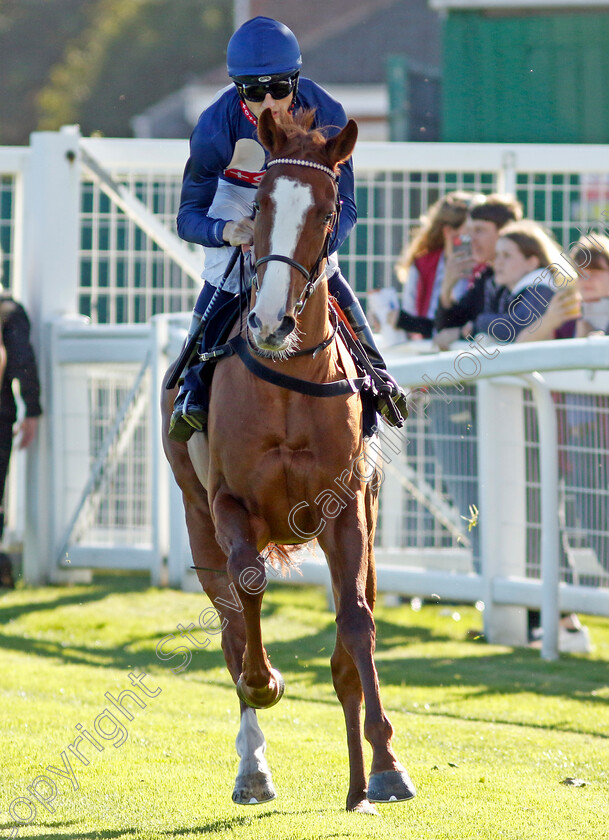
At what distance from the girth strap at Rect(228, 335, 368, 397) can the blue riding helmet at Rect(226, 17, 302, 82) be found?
952 millimetres

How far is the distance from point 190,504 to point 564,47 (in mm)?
14115

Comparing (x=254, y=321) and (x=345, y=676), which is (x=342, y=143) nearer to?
(x=254, y=321)

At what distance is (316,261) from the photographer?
4.17 m

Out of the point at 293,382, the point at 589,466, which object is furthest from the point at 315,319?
the point at 589,466

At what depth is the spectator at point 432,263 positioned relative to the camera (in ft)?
28.0

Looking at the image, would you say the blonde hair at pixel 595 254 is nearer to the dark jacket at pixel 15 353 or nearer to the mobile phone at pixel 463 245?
the mobile phone at pixel 463 245

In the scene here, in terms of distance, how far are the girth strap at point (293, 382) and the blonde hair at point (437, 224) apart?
427cm

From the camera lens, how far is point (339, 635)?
436 cm

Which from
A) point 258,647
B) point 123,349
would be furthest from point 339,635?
point 123,349

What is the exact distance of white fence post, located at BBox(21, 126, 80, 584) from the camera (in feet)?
32.2

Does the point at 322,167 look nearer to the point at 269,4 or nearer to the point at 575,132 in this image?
the point at 575,132

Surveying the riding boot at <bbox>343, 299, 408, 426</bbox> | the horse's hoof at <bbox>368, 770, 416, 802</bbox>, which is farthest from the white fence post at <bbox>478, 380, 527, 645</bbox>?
the horse's hoof at <bbox>368, 770, 416, 802</bbox>

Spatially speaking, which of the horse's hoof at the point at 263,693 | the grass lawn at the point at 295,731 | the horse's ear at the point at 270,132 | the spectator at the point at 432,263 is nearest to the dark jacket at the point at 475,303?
the spectator at the point at 432,263

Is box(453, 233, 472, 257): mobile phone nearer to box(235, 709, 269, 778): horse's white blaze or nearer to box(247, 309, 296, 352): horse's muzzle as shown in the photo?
box(235, 709, 269, 778): horse's white blaze
